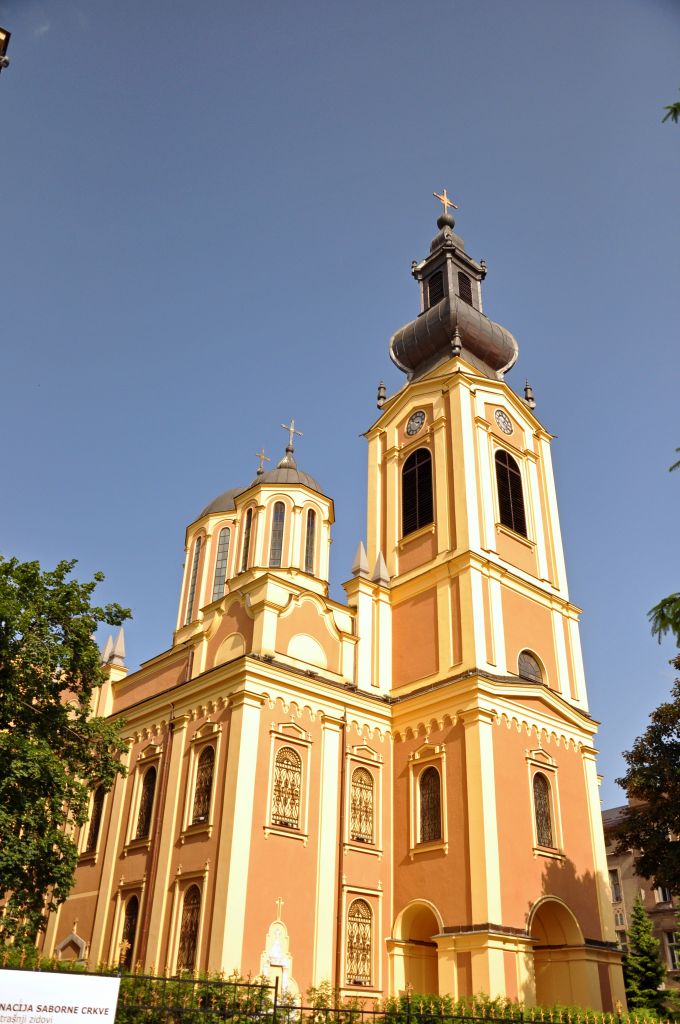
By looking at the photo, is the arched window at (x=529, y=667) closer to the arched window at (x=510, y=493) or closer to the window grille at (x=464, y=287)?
the arched window at (x=510, y=493)

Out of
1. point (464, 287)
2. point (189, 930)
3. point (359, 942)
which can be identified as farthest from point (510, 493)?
point (189, 930)

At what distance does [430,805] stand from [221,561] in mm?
12668

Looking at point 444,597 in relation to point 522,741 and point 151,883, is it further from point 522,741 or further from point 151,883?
point 151,883

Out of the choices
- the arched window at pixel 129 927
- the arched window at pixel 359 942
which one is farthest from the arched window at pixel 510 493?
the arched window at pixel 129 927

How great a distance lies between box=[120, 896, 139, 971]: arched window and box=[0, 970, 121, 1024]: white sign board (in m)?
16.3

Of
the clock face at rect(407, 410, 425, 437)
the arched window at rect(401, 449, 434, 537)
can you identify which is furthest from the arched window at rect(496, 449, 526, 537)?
the clock face at rect(407, 410, 425, 437)

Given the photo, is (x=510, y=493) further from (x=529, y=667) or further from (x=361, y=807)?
(x=361, y=807)

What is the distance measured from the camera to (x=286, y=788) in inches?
891

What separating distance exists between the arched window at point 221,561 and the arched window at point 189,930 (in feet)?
37.6

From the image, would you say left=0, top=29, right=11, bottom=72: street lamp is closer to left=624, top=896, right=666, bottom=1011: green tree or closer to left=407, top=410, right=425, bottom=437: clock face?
left=407, top=410, right=425, bottom=437: clock face

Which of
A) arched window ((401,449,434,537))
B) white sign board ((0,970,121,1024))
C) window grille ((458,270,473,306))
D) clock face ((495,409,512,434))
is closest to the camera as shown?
white sign board ((0,970,121,1024))

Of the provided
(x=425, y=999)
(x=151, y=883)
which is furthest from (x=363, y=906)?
(x=151, y=883)

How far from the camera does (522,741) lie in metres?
24.0

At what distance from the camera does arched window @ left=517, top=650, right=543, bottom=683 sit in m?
26.0
